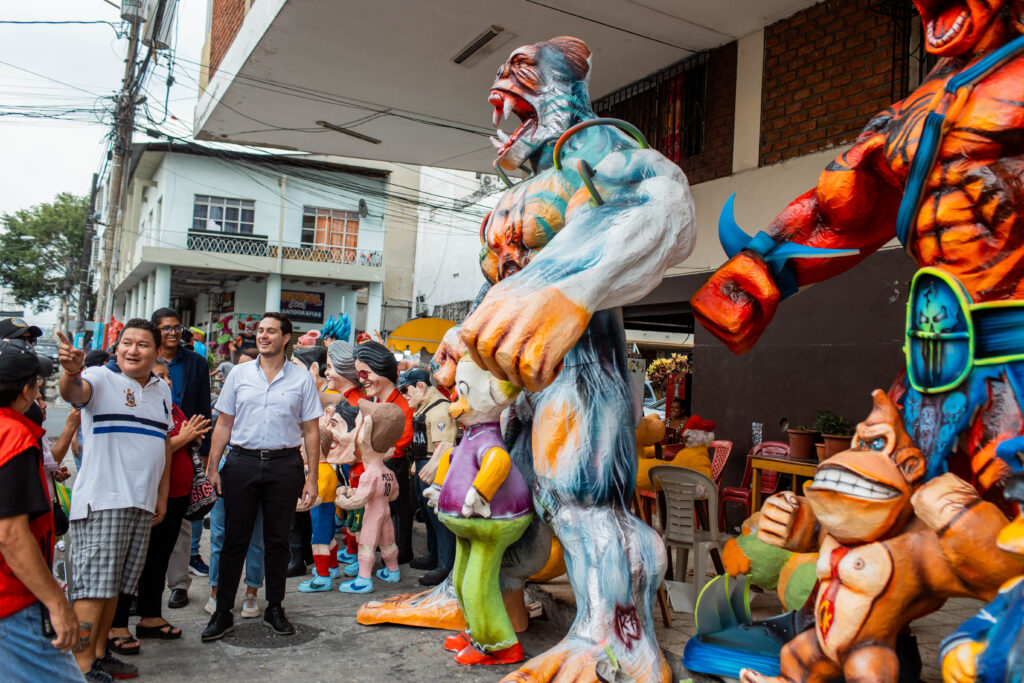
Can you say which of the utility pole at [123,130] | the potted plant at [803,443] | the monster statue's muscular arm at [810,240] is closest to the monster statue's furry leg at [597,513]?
the monster statue's muscular arm at [810,240]

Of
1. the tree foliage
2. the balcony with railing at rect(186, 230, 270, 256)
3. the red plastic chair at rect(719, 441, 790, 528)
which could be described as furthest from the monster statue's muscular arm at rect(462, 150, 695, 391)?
the tree foliage

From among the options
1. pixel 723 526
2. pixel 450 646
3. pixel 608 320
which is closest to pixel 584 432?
pixel 608 320

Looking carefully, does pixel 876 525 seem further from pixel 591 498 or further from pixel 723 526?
pixel 723 526

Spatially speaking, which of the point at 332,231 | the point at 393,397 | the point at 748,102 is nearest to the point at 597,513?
the point at 393,397

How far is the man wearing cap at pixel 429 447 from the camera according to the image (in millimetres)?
4652

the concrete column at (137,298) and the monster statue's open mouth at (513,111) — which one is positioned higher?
the concrete column at (137,298)

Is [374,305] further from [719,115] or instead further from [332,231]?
[719,115]

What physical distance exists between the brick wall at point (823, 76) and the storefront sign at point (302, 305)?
63.3ft

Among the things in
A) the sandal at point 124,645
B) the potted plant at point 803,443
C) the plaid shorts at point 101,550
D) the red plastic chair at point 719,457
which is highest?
the potted plant at point 803,443

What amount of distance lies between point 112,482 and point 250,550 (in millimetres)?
999

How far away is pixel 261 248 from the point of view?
22094 millimetres

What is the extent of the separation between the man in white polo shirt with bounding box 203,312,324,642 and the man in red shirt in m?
0.82

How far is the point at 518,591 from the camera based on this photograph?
322 cm

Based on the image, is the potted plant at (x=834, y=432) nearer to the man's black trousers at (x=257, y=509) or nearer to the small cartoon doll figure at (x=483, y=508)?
the small cartoon doll figure at (x=483, y=508)
